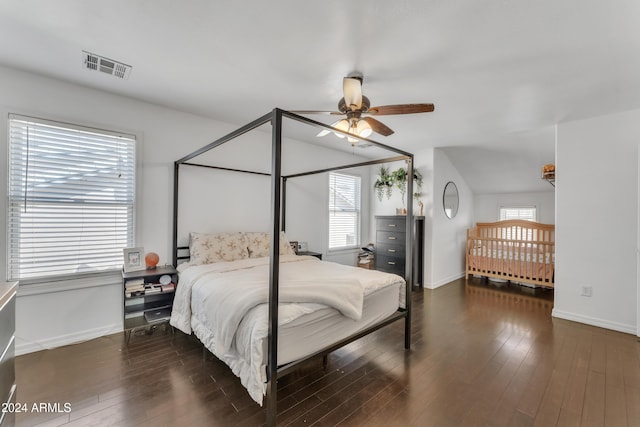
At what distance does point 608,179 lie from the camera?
10.4ft

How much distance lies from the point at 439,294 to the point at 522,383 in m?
2.39

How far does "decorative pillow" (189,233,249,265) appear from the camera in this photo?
10.0ft

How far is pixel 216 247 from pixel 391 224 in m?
3.02

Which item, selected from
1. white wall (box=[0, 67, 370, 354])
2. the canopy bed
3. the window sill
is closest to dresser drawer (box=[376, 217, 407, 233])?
the canopy bed

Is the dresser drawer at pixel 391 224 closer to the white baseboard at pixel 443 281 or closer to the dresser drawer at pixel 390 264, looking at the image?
the dresser drawer at pixel 390 264

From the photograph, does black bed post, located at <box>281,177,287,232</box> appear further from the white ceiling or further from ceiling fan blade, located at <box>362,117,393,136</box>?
ceiling fan blade, located at <box>362,117,393,136</box>

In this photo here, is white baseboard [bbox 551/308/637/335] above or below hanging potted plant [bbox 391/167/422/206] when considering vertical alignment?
below

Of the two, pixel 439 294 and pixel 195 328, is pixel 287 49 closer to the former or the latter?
pixel 195 328

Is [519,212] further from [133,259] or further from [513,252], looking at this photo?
[133,259]

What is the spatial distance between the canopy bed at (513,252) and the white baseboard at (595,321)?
1217mm

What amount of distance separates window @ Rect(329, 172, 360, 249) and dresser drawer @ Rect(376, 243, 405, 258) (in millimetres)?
626

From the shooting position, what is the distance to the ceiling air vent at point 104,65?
2148 mm

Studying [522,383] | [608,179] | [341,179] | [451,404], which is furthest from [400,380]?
[341,179]

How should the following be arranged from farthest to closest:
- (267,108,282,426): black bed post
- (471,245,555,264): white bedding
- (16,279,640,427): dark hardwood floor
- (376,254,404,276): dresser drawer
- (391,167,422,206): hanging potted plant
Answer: (391,167,422,206): hanging potted plant → (376,254,404,276): dresser drawer → (471,245,555,264): white bedding → (16,279,640,427): dark hardwood floor → (267,108,282,426): black bed post
